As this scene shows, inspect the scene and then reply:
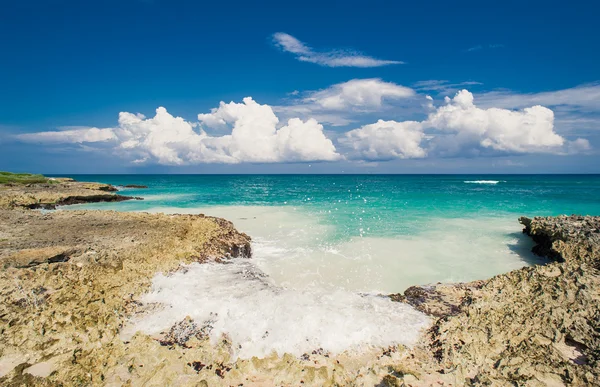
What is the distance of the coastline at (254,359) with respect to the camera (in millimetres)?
4730

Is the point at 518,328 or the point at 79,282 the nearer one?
the point at 518,328

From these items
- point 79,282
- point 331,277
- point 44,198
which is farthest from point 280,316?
point 44,198

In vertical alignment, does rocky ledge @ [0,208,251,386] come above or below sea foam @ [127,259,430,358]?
above

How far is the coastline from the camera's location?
4730 millimetres

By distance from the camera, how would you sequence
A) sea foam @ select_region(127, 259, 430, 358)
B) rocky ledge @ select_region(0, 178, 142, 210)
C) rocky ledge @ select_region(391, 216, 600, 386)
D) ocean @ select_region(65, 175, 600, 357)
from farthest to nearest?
rocky ledge @ select_region(0, 178, 142, 210), ocean @ select_region(65, 175, 600, 357), sea foam @ select_region(127, 259, 430, 358), rocky ledge @ select_region(391, 216, 600, 386)

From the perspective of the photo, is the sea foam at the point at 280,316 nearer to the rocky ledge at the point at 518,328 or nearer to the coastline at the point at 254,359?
the coastline at the point at 254,359

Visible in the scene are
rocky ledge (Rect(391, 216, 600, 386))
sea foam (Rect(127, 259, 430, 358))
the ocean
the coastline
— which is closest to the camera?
the coastline

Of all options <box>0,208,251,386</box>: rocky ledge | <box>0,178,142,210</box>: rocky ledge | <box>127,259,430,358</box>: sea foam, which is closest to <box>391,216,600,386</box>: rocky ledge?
<box>127,259,430,358</box>: sea foam

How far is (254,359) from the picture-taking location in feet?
16.9

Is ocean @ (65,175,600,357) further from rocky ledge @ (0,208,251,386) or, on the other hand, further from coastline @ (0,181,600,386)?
rocky ledge @ (0,208,251,386)

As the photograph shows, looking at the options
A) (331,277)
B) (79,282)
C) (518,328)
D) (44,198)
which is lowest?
(331,277)

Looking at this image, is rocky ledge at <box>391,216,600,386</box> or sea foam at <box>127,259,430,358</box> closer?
rocky ledge at <box>391,216,600,386</box>

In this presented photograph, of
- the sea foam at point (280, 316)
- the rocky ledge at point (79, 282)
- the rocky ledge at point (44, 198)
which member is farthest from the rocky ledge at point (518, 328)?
the rocky ledge at point (44, 198)

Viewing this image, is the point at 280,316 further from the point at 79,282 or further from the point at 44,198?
the point at 44,198
